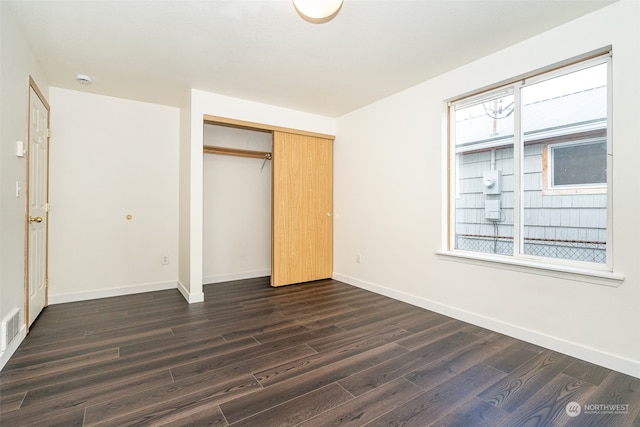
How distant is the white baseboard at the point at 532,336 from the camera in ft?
6.63

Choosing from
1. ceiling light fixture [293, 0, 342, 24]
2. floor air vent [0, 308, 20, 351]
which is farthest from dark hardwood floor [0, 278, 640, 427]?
ceiling light fixture [293, 0, 342, 24]

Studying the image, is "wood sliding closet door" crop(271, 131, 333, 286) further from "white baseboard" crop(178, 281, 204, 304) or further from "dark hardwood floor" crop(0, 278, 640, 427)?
"dark hardwood floor" crop(0, 278, 640, 427)

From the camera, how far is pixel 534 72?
2.50 meters

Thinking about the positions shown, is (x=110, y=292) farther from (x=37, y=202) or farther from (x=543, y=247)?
(x=543, y=247)

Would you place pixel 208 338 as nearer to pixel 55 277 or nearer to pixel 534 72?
pixel 55 277

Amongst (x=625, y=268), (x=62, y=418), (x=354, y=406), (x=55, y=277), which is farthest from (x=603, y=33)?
(x=55, y=277)

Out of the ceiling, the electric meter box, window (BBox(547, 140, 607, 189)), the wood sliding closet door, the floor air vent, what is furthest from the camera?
the wood sliding closet door

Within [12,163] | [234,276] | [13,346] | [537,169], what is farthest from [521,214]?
[13,346]

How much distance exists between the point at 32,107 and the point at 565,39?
4493mm

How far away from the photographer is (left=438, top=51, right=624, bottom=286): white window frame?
214cm

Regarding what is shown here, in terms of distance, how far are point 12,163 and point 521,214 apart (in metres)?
4.07

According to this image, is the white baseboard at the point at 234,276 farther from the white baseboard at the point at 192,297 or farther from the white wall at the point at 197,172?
the white baseboard at the point at 192,297

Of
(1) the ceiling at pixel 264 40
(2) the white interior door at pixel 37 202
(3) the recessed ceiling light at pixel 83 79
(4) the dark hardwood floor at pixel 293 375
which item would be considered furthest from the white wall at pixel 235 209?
(2) the white interior door at pixel 37 202

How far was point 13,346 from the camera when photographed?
2.21 m
